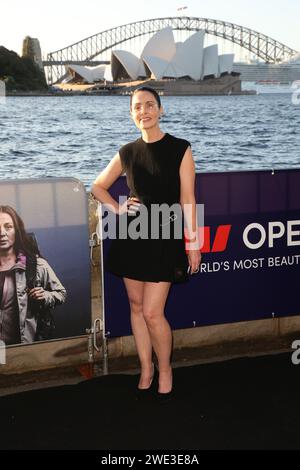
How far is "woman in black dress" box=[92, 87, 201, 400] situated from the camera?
341 centimetres

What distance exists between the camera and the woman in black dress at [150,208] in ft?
11.2

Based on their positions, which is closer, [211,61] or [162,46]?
[162,46]

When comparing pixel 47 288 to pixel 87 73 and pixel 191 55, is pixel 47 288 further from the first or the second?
pixel 87 73

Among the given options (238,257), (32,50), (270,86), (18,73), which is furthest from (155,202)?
(270,86)

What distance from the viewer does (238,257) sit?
13.7 ft

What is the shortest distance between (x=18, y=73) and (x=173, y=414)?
12005 centimetres

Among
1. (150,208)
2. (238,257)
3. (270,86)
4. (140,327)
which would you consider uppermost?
(270,86)

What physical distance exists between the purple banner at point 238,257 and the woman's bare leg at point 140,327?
13.8 inches

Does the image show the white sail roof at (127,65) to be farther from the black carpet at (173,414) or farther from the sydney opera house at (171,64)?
the black carpet at (173,414)

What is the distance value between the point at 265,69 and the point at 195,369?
182m

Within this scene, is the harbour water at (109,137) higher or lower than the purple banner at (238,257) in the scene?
higher

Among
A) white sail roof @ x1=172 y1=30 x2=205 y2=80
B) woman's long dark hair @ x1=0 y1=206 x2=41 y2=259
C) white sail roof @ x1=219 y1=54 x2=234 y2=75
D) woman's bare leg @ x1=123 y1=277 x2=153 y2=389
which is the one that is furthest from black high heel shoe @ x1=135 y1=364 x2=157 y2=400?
white sail roof @ x1=219 y1=54 x2=234 y2=75

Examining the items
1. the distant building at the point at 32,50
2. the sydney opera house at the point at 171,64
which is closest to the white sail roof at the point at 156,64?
the sydney opera house at the point at 171,64
